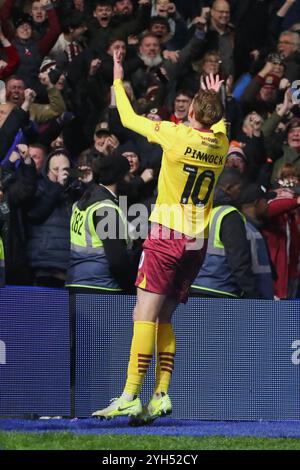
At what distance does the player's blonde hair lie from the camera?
958 centimetres

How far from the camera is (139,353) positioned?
9.67 metres

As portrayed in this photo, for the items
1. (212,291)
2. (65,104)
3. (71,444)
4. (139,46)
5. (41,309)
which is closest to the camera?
(71,444)

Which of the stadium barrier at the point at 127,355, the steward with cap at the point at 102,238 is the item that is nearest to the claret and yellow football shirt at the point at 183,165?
the steward with cap at the point at 102,238

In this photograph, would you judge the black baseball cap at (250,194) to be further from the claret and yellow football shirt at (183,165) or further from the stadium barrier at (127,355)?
the claret and yellow football shirt at (183,165)

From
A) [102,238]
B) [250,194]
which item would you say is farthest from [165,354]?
[250,194]

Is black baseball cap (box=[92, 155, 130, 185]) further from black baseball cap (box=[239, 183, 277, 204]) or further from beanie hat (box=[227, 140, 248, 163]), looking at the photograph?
beanie hat (box=[227, 140, 248, 163])

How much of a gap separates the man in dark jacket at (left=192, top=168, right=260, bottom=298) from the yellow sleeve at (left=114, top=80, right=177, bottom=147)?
1.61 meters

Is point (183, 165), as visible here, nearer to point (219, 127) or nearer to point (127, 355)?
point (219, 127)

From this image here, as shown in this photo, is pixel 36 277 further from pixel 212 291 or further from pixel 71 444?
pixel 71 444

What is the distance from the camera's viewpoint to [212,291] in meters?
11.3

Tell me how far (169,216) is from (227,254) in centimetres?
145

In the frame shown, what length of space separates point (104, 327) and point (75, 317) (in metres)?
0.28

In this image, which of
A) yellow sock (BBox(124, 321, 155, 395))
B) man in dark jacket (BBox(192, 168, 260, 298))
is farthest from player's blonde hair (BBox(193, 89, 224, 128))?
yellow sock (BBox(124, 321, 155, 395))

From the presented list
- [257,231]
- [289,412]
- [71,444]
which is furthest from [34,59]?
[71,444]
